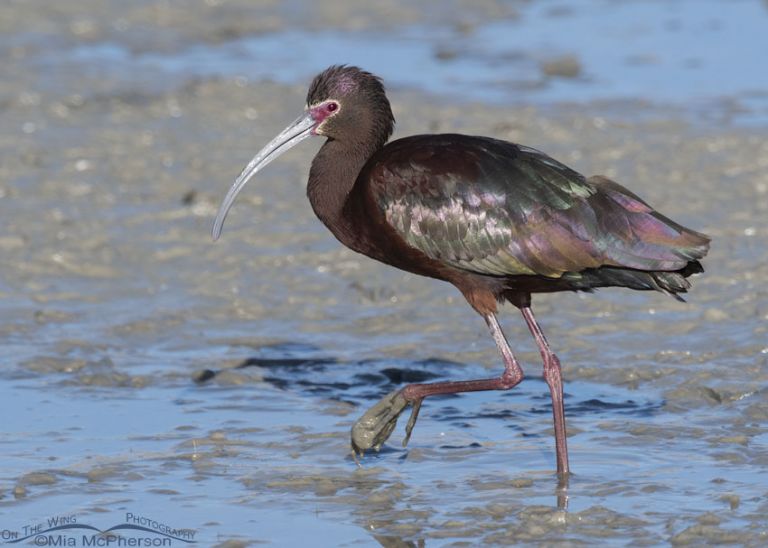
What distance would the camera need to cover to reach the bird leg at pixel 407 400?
24.0 feet

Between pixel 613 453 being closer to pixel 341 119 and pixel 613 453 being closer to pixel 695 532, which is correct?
pixel 695 532

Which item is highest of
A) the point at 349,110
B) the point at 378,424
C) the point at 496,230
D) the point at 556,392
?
the point at 349,110

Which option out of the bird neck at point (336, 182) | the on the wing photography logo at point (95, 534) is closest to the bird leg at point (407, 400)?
the bird neck at point (336, 182)

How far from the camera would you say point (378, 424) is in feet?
24.0

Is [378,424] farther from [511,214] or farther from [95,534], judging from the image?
[95,534]

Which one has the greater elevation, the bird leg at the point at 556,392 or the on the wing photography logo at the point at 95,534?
the bird leg at the point at 556,392

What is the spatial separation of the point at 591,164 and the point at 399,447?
5046 millimetres

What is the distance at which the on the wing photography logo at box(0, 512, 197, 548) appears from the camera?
6441 mm

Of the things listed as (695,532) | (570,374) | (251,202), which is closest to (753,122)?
(251,202)

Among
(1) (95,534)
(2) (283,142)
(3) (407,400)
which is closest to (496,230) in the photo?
(3) (407,400)

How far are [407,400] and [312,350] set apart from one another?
1850 mm

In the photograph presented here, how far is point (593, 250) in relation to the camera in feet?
23.4

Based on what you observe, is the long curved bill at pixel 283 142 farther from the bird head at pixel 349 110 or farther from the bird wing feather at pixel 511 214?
the bird wing feather at pixel 511 214

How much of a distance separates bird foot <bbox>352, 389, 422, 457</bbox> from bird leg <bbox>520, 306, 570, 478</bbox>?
0.64 metres
